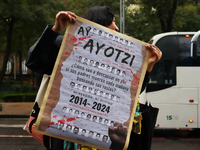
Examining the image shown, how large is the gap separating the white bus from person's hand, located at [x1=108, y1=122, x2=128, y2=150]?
6.12m

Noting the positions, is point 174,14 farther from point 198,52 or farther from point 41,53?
point 41,53

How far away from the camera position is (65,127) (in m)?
1.43

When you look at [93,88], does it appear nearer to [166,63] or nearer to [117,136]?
[117,136]

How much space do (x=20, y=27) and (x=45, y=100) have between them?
12.7 m

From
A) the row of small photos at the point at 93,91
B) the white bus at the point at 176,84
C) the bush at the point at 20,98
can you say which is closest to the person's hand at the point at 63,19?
the row of small photos at the point at 93,91

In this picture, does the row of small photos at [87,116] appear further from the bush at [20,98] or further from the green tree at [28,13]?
the bush at [20,98]

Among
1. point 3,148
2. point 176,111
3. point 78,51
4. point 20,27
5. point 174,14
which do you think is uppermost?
point 78,51

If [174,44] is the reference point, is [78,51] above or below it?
above

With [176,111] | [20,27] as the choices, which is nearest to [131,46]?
[176,111]

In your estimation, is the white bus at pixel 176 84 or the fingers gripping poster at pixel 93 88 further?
the white bus at pixel 176 84

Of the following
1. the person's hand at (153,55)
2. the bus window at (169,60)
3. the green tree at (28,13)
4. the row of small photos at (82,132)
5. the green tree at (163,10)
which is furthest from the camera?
the green tree at (28,13)

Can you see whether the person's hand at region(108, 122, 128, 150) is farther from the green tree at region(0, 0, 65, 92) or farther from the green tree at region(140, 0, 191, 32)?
the green tree at region(0, 0, 65, 92)

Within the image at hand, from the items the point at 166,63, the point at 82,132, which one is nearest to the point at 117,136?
the point at 82,132

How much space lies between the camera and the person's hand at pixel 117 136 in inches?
57.6
